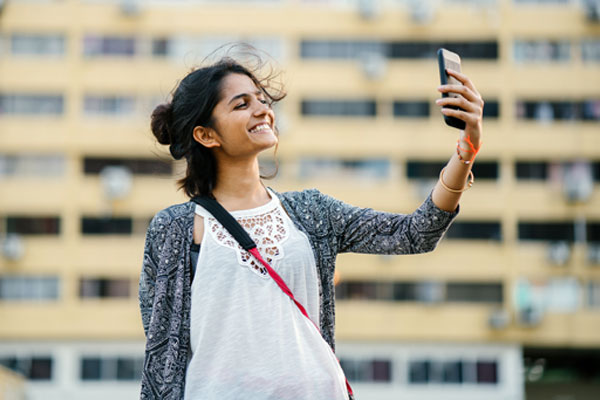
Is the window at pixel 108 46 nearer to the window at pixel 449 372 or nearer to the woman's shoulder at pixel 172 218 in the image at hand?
the window at pixel 449 372

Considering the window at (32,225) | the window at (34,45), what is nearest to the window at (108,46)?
the window at (34,45)

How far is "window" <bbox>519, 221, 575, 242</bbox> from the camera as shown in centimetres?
3375

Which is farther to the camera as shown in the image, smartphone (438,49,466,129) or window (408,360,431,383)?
window (408,360,431,383)

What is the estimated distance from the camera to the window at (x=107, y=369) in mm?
33250

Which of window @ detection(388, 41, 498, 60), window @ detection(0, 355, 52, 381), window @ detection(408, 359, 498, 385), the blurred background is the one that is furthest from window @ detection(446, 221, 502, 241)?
window @ detection(0, 355, 52, 381)

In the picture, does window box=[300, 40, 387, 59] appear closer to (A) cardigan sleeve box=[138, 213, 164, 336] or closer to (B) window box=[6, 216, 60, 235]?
(B) window box=[6, 216, 60, 235]

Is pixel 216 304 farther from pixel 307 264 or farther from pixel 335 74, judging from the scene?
pixel 335 74

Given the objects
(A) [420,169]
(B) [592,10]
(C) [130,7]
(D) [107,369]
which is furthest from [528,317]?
(C) [130,7]

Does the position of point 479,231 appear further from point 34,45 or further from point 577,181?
point 34,45

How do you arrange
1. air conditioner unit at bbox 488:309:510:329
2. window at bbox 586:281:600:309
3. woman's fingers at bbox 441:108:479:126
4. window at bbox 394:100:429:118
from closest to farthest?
woman's fingers at bbox 441:108:479:126
air conditioner unit at bbox 488:309:510:329
window at bbox 586:281:600:309
window at bbox 394:100:429:118

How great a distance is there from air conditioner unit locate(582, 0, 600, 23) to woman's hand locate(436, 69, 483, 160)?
107 ft

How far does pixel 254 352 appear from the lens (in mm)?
2840

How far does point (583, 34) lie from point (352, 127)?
877cm

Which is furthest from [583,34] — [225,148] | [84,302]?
[225,148]
